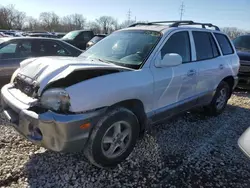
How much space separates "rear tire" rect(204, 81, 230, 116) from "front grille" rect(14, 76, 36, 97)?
11.7ft

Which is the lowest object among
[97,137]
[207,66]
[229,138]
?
[229,138]

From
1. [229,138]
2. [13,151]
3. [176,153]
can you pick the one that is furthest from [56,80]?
[229,138]

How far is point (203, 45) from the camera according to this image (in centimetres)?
446

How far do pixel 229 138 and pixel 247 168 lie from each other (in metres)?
0.93

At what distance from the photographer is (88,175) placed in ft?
9.55

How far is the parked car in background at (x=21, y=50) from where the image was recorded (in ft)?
18.0

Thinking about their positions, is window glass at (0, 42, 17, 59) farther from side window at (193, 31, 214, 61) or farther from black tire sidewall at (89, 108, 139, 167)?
side window at (193, 31, 214, 61)

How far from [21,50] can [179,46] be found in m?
3.90

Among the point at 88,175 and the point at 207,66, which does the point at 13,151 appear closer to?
the point at 88,175

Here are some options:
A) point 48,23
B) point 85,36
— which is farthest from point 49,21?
point 85,36

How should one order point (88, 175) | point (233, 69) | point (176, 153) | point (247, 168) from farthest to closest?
point (233, 69), point (176, 153), point (247, 168), point (88, 175)

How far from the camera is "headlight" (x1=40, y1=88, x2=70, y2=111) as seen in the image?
8.13ft

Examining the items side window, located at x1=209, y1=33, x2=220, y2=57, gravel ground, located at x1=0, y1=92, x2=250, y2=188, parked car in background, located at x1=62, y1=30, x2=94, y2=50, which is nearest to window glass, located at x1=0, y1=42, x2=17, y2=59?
gravel ground, located at x1=0, y1=92, x2=250, y2=188

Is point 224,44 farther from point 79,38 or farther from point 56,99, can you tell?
point 79,38
